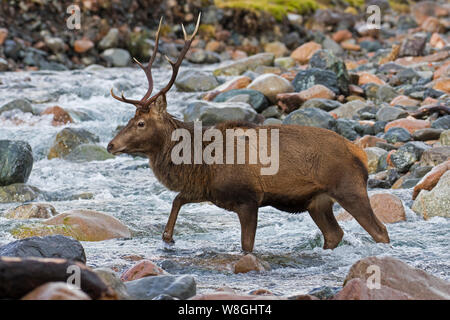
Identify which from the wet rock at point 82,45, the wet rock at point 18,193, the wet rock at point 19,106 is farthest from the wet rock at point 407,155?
the wet rock at point 82,45

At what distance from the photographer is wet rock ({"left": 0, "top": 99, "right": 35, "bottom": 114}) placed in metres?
15.3

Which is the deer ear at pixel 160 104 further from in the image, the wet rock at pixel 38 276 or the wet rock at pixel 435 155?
the wet rock at pixel 435 155

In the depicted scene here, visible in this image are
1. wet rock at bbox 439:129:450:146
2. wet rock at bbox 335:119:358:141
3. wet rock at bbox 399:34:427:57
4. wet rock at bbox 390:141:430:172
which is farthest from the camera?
wet rock at bbox 399:34:427:57

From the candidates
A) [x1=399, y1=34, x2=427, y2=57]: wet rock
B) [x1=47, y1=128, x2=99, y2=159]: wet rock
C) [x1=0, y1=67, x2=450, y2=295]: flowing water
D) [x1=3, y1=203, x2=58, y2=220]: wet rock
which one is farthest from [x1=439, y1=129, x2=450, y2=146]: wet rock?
[x1=399, y1=34, x2=427, y2=57]: wet rock

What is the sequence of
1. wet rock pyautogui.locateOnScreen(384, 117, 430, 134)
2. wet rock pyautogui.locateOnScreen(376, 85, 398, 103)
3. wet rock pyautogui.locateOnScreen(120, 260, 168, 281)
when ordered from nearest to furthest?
wet rock pyautogui.locateOnScreen(120, 260, 168, 281), wet rock pyautogui.locateOnScreen(384, 117, 430, 134), wet rock pyautogui.locateOnScreen(376, 85, 398, 103)

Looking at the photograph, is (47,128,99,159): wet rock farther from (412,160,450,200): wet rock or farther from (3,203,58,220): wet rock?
(412,160,450,200): wet rock

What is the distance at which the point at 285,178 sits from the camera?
265 inches

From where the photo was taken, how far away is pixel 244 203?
6.67 metres

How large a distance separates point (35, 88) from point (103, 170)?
722 centimetres

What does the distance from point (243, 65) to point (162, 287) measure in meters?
17.0

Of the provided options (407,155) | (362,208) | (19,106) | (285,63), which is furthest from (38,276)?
Result: (285,63)

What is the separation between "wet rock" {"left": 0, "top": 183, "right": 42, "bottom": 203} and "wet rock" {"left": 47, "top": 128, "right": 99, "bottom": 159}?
2750 millimetres

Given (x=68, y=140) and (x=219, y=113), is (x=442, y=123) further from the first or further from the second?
(x=68, y=140)

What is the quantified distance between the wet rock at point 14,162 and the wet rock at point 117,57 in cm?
1447
